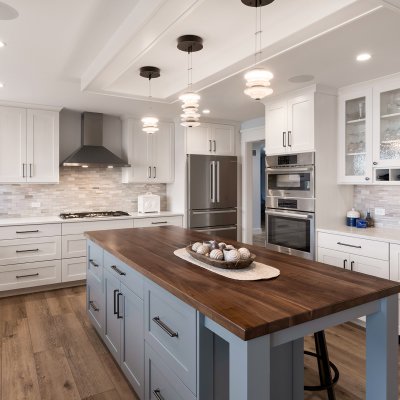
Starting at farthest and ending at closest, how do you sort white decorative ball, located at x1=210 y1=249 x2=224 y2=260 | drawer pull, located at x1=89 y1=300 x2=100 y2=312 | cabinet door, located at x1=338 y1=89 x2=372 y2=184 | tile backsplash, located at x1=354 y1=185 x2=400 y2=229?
tile backsplash, located at x1=354 y1=185 x2=400 y2=229 < cabinet door, located at x1=338 y1=89 x2=372 y2=184 < drawer pull, located at x1=89 y1=300 x2=100 y2=312 < white decorative ball, located at x1=210 y1=249 x2=224 y2=260

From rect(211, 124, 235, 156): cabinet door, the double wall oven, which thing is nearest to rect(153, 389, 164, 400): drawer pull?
the double wall oven

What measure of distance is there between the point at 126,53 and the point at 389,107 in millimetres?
2496

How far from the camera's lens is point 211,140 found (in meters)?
5.33

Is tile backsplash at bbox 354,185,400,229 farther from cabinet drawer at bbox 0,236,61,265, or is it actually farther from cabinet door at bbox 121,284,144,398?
cabinet drawer at bbox 0,236,61,265

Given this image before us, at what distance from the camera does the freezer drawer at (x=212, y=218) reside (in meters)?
5.21

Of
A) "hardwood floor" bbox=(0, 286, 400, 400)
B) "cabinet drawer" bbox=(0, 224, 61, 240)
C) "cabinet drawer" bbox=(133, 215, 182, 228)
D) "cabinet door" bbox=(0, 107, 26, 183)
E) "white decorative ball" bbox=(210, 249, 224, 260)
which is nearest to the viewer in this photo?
"white decorative ball" bbox=(210, 249, 224, 260)

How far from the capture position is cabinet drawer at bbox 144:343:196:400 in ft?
5.17

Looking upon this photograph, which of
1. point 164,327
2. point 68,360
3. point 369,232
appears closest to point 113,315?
point 68,360

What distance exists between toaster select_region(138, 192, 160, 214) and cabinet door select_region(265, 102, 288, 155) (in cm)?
195

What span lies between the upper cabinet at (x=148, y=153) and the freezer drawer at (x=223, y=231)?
3.33 ft

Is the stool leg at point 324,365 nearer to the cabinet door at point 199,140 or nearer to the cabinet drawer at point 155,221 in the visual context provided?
the cabinet drawer at point 155,221

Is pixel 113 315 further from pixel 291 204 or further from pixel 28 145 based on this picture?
pixel 28 145

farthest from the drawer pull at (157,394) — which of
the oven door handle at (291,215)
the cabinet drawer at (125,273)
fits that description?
the oven door handle at (291,215)

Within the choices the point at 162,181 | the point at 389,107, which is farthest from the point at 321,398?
the point at 162,181
